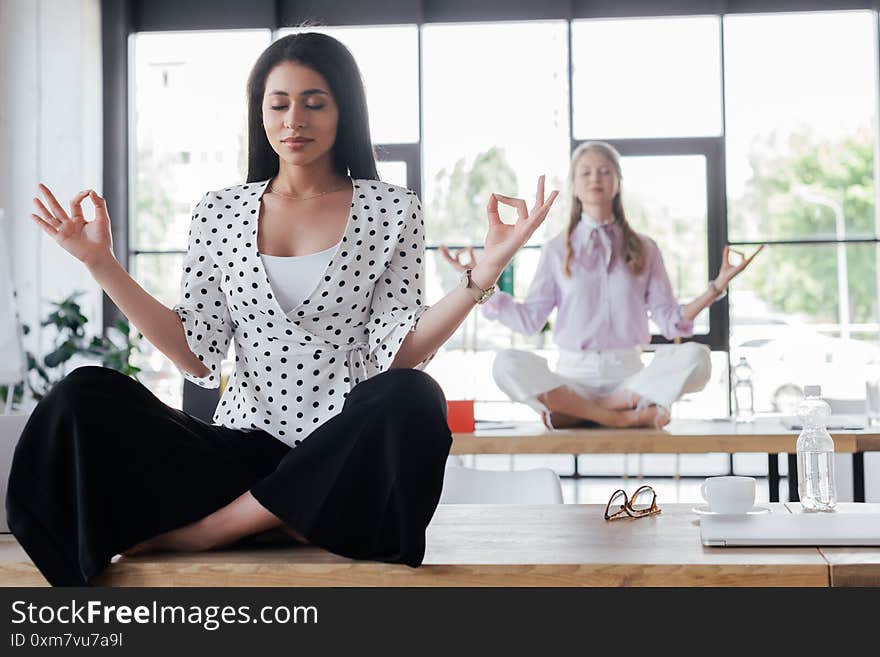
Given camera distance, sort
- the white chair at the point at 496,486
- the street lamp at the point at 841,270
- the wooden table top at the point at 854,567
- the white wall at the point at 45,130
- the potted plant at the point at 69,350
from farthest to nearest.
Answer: the street lamp at the point at 841,270 < the white wall at the point at 45,130 < the potted plant at the point at 69,350 < the white chair at the point at 496,486 < the wooden table top at the point at 854,567

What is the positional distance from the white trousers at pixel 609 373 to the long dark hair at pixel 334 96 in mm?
1830

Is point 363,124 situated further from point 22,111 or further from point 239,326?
point 22,111

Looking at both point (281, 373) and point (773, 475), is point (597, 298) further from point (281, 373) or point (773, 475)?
point (281, 373)

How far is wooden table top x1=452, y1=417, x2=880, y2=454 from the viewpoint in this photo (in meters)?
3.06

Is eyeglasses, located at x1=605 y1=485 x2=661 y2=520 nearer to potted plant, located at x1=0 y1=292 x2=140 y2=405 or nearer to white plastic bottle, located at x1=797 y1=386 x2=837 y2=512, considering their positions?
white plastic bottle, located at x1=797 y1=386 x2=837 y2=512

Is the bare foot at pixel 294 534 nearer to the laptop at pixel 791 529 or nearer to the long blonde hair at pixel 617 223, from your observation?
the laptop at pixel 791 529

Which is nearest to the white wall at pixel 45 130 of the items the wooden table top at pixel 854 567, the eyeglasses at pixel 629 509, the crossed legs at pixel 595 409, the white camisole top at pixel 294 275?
the crossed legs at pixel 595 409

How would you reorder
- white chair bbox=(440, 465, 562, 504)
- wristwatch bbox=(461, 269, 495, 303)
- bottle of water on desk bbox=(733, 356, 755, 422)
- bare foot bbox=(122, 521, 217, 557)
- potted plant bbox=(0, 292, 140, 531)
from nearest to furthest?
bare foot bbox=(122, 521, 217, 557)
wristwatch bbox=(461, 269, 495, 303)
white chair bbox=(440, 465, 562, 504)
bottle of water on desk bbox=(733, 356, 755, 422)
potted plant bbox=(0, 292, 140, 531)

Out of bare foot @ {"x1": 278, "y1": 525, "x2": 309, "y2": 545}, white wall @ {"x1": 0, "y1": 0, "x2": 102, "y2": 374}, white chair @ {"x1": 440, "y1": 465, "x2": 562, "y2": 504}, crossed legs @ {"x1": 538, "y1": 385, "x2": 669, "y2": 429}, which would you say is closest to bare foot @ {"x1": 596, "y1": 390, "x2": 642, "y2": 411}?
crossed legs @ {"x1": 538, "y1": 385, "x2": 669, "y2": 429}

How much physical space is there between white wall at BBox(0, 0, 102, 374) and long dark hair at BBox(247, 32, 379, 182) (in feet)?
14.8

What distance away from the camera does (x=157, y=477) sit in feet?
5.20

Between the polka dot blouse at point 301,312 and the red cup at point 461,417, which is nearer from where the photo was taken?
the polka dot blouse at point 301,312

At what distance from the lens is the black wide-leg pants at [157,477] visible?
1.48 m
